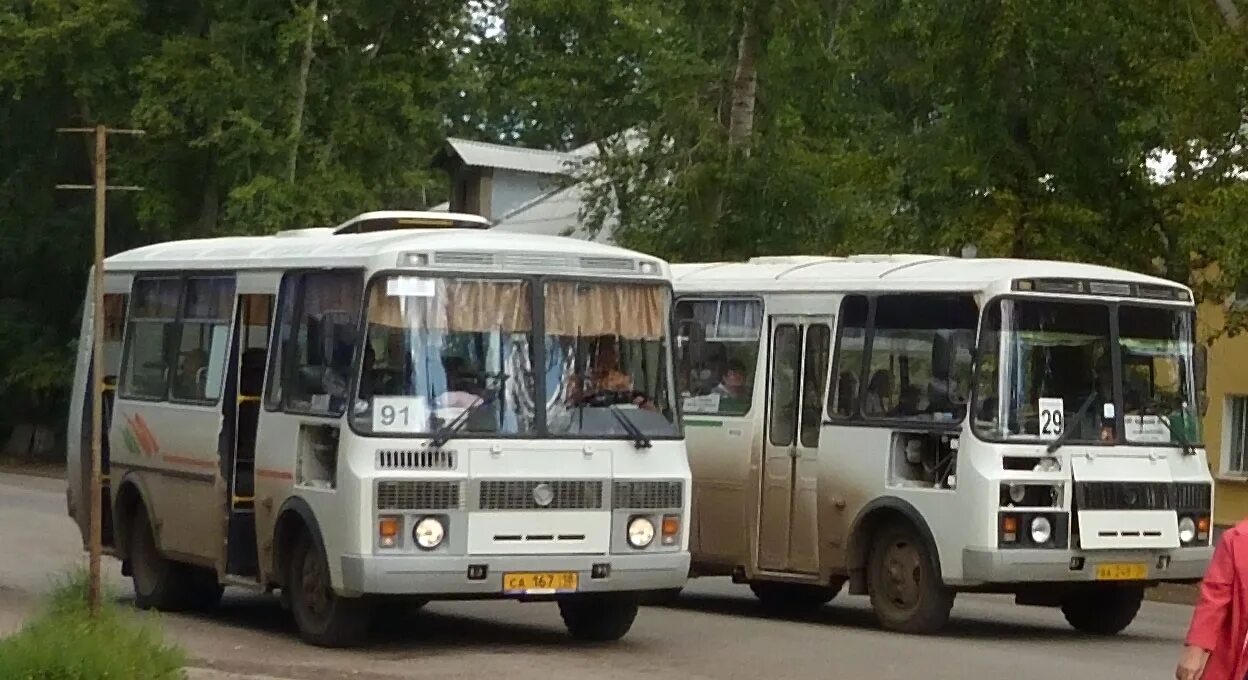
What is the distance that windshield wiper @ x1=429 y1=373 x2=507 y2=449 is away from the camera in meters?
15.3

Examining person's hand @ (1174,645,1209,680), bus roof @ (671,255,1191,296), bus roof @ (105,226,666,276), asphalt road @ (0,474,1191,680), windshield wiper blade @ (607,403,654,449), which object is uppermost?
bus roof @ (671,255,1191,296)

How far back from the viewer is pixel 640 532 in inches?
626

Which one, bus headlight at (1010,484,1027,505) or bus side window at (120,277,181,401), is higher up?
bus side window at (120,277,181,401)

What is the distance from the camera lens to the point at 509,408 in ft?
51.2

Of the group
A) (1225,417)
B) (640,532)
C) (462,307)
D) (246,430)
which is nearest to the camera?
(462,307)

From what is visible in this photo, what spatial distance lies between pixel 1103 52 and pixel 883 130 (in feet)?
24.6

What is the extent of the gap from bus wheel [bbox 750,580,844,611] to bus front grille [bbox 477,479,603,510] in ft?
16.1

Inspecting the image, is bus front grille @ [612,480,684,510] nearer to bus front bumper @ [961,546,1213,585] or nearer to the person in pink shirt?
bus front bumper @ [961,546,1213,585]

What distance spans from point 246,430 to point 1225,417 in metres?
26.6

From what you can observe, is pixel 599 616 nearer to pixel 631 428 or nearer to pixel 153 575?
pixel 631 428

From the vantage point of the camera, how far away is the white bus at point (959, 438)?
56.4ft

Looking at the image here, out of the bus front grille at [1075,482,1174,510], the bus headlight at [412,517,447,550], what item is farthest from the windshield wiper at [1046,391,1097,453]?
the bus headlight at [412,517,447,550]

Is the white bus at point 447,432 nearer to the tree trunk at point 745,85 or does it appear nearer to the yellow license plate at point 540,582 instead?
the yellow license plate at point 540,582

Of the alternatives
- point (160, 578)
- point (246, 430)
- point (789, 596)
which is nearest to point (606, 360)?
point (246, 430)
